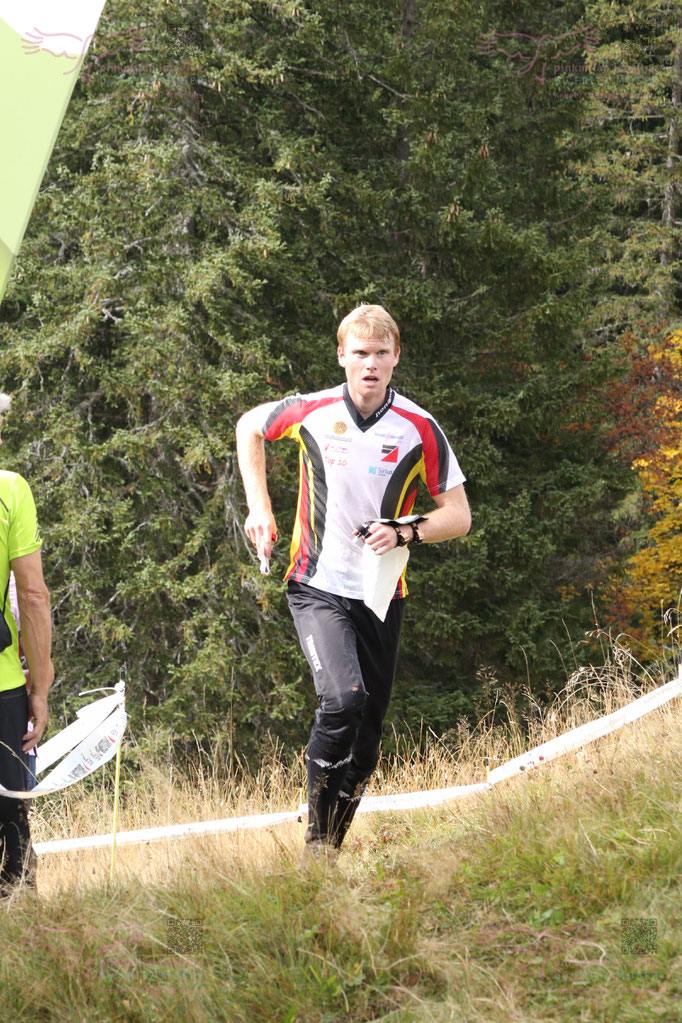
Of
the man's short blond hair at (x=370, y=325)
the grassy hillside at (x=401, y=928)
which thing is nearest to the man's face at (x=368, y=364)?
the man's short blond hair at (x=370, y=325)

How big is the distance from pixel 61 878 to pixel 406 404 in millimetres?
2308

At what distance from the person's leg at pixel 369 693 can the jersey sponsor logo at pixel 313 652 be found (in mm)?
211

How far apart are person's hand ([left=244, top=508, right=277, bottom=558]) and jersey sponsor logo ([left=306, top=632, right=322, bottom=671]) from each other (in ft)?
1.19

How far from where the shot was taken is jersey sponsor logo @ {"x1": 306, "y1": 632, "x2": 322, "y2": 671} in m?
4.22

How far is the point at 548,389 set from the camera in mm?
18734

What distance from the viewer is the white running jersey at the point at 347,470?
14.4ft

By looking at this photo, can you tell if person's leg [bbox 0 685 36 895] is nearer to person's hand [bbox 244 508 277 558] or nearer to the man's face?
person's hand [bbox 244 508 277 558]

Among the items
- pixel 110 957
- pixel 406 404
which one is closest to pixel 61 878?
pixel 110 957

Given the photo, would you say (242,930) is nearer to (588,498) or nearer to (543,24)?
(588,498)

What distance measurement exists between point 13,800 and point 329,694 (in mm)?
1174

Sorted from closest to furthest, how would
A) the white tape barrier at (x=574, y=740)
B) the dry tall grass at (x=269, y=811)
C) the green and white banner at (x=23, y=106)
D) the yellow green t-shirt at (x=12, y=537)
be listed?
the green and white banner at (x=23, y=106)
the yellow green t-shirt at (x=12, y=537)
the dry tall grass at (x=269, y=811)
the white tape barrier at (x=574, y=740)

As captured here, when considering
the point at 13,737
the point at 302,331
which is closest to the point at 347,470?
the point at 13,737

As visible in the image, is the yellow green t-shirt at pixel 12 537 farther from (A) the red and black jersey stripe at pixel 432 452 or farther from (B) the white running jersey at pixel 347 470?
(A) the red and black jersey stripe at pixel 432 452

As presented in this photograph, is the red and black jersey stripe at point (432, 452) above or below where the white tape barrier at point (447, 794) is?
above
